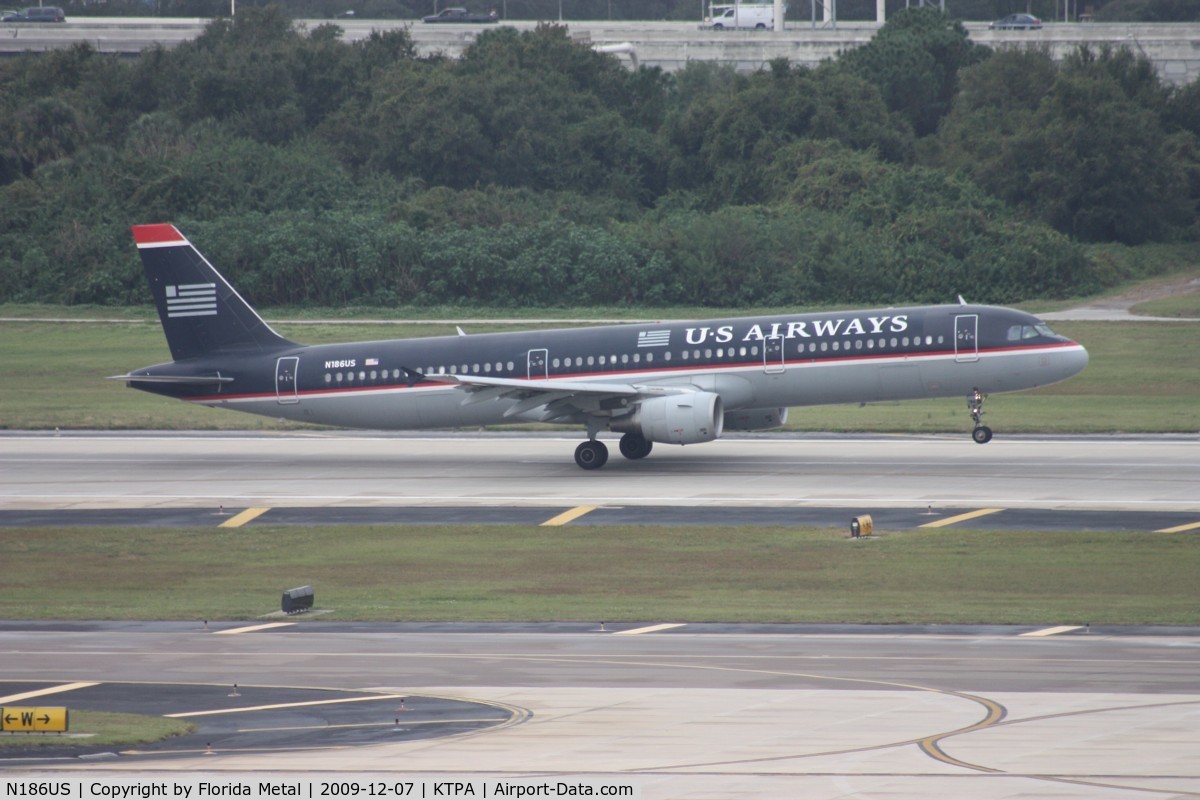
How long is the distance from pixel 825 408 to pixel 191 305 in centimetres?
2457

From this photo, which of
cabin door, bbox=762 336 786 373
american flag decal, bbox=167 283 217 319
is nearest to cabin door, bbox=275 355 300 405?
american flag decal, bbox=167 283 217 319

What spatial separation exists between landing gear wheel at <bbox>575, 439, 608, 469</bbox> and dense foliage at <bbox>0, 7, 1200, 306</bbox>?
1653 inches

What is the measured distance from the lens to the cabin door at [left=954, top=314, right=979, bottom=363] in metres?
43.2

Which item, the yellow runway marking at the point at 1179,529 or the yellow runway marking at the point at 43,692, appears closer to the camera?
the yellow runway marking at the point at 43,692

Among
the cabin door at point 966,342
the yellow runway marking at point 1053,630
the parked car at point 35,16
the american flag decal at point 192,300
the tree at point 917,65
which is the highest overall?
the parked car at point 35,16

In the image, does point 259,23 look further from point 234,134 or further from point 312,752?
point 312,752

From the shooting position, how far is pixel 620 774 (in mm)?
16984

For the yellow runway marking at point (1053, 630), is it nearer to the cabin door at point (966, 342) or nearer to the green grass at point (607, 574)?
the green grass at point (607, 574)

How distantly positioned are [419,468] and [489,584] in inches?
644

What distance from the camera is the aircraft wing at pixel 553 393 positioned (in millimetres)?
43312

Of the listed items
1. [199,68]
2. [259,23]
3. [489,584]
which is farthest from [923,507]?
[259,23]

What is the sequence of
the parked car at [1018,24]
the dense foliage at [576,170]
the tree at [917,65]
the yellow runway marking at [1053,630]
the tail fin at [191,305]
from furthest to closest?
the parked car at [1018,24], the tree at [917,65], the dense foliage at [576,170], the tail fin at [191,305], the yellow runway marking at [1053,630]

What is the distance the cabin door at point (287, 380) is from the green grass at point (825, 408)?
34.2 ft
